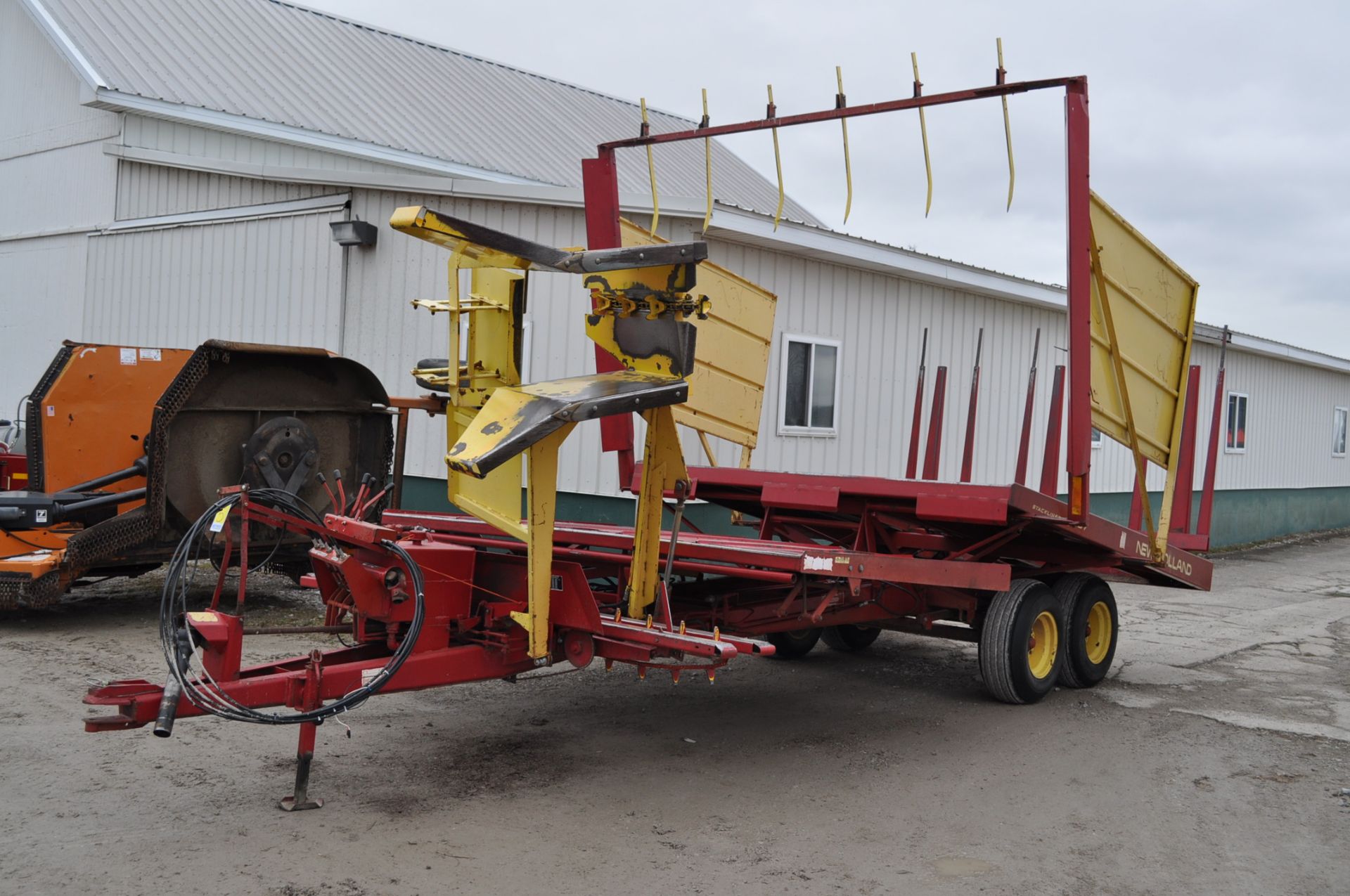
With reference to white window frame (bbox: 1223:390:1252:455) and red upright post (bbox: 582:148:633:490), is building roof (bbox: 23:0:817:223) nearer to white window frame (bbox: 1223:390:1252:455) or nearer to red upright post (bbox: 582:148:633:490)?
white window frame (bbox: 1223:390:1252:455)

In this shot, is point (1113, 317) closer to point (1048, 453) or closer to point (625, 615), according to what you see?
point (1048, 453)

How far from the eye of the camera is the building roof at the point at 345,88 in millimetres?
15445

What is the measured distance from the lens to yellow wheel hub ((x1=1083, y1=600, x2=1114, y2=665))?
7.90m

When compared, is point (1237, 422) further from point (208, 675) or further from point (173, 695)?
point (173, 695)

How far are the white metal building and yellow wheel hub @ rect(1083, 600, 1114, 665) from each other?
422cm

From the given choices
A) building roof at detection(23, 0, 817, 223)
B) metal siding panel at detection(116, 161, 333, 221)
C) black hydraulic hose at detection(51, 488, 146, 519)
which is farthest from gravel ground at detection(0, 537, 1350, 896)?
building roof at detection(23, 0, 817, 223)

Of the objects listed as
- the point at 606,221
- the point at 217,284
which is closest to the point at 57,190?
the point at 217,284

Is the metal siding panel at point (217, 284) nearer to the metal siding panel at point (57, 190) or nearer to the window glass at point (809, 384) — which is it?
the metal siding panel at point (57, 190)

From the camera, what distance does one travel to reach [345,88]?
17.4 m

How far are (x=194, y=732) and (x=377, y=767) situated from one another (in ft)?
3.75

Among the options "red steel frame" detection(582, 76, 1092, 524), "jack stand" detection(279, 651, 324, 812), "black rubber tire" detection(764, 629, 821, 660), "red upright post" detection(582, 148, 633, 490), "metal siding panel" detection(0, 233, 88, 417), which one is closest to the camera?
"jack stand" detection(279, 651, 324, 812)

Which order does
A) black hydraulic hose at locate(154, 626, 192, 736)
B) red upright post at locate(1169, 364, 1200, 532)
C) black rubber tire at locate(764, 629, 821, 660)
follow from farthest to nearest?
black rubber tire at locate(764, 629, 821, 660), red upright post at locate(1169, 364, 1200, 532), black hydraulic hose at locate(154, 626, 192, 736)

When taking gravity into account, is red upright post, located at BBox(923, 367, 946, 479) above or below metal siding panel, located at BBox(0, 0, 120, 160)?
below

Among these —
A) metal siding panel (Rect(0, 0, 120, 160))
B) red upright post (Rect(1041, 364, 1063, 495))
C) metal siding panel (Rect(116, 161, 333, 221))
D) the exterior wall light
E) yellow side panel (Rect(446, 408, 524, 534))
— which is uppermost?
metal siding panel (Rect(0, 0, 120, 160))
